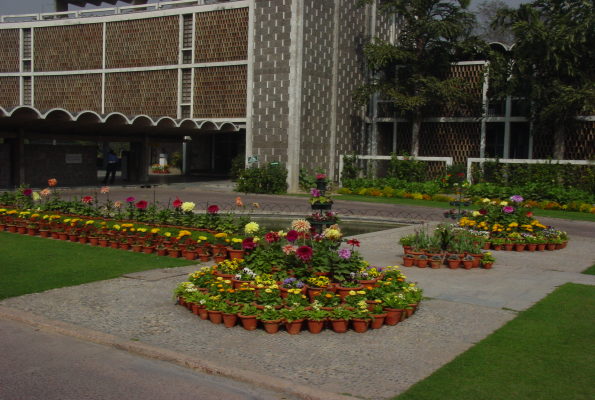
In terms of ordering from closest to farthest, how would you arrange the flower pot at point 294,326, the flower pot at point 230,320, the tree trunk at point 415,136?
the flower pot at point 294,326
the flower pot at point 230,320
the tree trunk at point 415,136

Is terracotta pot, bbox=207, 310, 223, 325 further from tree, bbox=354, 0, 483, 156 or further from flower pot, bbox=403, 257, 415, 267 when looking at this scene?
tree, bbox=354, 0, 483, 156

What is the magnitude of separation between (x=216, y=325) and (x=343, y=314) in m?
1.48

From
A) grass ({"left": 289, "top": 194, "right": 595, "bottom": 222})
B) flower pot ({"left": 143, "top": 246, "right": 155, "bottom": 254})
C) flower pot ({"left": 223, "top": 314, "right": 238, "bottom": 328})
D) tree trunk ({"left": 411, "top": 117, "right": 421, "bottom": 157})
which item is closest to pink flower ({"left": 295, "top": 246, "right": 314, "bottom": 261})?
flower pot ({"left": 223, "top": 314, "right": 238, "bottom": 328})

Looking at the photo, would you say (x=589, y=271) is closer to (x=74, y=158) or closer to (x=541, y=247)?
(x=541, y=247)

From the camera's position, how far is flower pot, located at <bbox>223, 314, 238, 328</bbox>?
6.97m

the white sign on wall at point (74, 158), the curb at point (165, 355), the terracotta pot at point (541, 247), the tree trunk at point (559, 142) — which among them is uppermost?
the tree trunk at point (559, 142)

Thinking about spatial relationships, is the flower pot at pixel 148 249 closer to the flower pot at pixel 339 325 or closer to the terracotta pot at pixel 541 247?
the flower pot at pixel 339 325

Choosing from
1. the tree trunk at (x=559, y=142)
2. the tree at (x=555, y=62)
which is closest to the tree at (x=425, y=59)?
the tree at (x=555, y=62)

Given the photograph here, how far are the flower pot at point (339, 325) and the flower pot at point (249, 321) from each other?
2.85ft

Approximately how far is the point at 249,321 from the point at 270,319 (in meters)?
0.25

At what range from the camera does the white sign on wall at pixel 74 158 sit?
2998 centimetres

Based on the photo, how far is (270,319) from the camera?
679cm

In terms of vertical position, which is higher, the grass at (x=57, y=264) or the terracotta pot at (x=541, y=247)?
the terracotta pot at (x=541, y=247)

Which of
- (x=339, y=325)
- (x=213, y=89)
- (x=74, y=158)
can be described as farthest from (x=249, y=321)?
(x=213, y=89)
